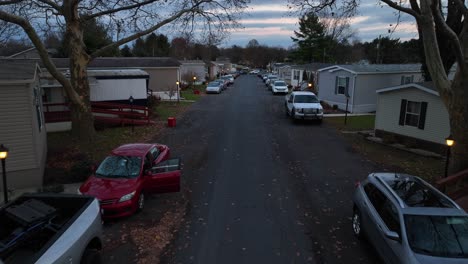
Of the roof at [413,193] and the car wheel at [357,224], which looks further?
the car wheel at [357,224]

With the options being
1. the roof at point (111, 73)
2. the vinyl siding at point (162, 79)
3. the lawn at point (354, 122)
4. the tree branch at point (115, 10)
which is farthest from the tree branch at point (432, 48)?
the vinyl siding at point (162, 79)

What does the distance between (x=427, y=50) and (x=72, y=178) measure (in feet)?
39.7

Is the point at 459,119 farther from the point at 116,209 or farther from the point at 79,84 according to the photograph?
the point at 79,84

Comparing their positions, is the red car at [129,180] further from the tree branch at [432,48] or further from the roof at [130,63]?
the roof at [130,63]

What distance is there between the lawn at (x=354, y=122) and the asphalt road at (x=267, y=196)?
211 cm

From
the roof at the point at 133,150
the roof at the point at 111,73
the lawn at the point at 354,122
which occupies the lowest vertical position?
the lawn at the point at 354,122

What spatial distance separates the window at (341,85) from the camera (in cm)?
2797

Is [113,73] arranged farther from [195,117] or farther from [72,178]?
[72,178]

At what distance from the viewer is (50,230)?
5840 millimetres

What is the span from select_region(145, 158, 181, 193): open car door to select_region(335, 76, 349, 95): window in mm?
21341

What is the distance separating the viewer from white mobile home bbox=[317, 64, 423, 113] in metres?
26.8

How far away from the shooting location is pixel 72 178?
38.7 feet

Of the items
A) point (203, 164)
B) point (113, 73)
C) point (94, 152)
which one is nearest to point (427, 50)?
point (203, 164)

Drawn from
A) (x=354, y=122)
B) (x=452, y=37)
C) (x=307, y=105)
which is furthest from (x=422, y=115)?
(x=307, y=105)
